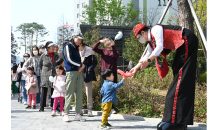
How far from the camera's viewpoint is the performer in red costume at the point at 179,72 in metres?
3.60

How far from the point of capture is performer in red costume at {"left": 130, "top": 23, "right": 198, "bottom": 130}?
360cm

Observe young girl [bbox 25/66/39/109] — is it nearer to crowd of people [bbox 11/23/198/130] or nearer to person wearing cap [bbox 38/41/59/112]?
crowd of people [bbox 11/23/198/130]

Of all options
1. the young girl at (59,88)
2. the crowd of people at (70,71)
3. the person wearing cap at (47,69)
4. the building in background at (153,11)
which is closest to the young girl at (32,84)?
the crowd of people at (70,71)

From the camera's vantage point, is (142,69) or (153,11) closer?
(142,69)

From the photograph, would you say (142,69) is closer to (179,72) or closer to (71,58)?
(179,72)

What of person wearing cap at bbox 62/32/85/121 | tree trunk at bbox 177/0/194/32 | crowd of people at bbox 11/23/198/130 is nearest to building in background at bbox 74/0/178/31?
tree trunk at bbox 177/0/194/32

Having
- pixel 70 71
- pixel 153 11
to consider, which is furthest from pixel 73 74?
pixel 153 11

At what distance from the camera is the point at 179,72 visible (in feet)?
12.1

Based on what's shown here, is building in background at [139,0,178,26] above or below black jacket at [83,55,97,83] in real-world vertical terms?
above

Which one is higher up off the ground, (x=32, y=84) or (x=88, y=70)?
(x=88, y=70)

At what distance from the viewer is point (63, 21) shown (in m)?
34.0

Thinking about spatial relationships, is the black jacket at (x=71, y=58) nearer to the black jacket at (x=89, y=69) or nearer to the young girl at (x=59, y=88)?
the black jacket at (x=89, y=69)
